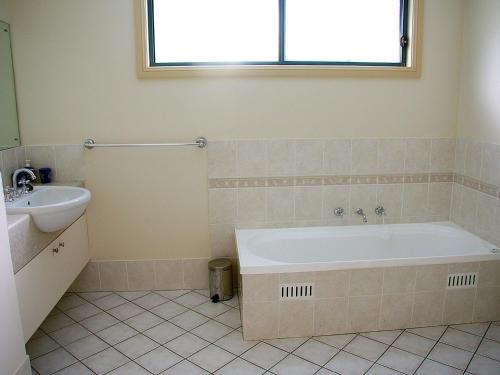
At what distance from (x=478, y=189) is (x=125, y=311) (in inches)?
98.0

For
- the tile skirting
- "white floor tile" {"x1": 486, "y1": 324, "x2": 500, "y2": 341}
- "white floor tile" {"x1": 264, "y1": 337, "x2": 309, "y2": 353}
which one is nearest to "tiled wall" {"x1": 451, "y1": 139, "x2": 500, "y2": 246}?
"white floor tile" {"x1": 486, "y1": 324, "x2": 500, "y2": 341}

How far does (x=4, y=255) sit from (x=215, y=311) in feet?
4.68

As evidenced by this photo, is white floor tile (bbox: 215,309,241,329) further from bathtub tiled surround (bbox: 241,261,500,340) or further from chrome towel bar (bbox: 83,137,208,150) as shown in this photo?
chrome towel bar (bbox: 83,137,208,150)

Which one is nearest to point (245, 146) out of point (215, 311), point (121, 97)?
point (121, 97)

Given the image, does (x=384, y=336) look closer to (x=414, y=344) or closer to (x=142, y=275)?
(x=414, y=344)

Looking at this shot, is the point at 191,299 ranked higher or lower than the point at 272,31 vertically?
lower

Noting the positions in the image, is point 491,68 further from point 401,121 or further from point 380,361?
point 380,361

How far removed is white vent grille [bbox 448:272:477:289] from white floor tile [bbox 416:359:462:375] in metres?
0.54

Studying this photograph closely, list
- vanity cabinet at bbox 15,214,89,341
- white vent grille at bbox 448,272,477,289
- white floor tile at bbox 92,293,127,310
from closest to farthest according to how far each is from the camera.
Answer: vanity cabinet at bbox 15,214,89,341, white vent grille at bbox 448,272,477,289, white floor tile at bbox 92,293,127,310

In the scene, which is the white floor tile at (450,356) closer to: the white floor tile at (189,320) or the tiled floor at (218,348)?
the tiled floor at (218,348)

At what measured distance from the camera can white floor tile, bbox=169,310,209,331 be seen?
8.90ft

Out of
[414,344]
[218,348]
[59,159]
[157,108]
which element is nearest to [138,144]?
[157,108]

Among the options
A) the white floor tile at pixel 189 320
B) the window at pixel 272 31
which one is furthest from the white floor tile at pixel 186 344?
the window at pixel 272 31

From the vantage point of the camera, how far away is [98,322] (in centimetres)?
276
